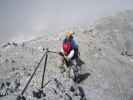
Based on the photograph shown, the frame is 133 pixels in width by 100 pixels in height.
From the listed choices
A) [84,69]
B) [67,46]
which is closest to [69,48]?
[67,46]

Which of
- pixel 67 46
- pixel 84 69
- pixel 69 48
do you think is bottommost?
pixel 84 69

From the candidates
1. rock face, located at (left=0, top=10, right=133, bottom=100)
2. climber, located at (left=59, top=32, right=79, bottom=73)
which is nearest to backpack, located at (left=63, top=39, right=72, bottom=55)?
climber, located at (left=59, top=32, right=79, bottom=73)

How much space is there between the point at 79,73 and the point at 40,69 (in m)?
3.01

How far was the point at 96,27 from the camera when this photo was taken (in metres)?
27.8

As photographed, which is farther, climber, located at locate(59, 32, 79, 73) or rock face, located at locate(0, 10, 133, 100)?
climber, located at locate(59, 32, 79, 73)

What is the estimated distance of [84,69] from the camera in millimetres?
19172

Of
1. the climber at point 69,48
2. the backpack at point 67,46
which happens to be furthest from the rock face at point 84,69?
the backpack at point 67,46

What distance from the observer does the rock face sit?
15867 millimetres

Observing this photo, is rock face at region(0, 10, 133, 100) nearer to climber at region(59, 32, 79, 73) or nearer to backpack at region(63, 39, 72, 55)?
climber at region(59, 32, 79, 73)

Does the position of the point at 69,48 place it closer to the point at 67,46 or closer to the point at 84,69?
the point at 67,46

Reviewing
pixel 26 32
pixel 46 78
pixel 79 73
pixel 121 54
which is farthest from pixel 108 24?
pixel 26 32

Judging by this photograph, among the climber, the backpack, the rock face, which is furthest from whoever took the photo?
the backpack

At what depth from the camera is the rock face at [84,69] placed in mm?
15867

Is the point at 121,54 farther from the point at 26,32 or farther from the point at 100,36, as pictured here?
the point at 26,32
